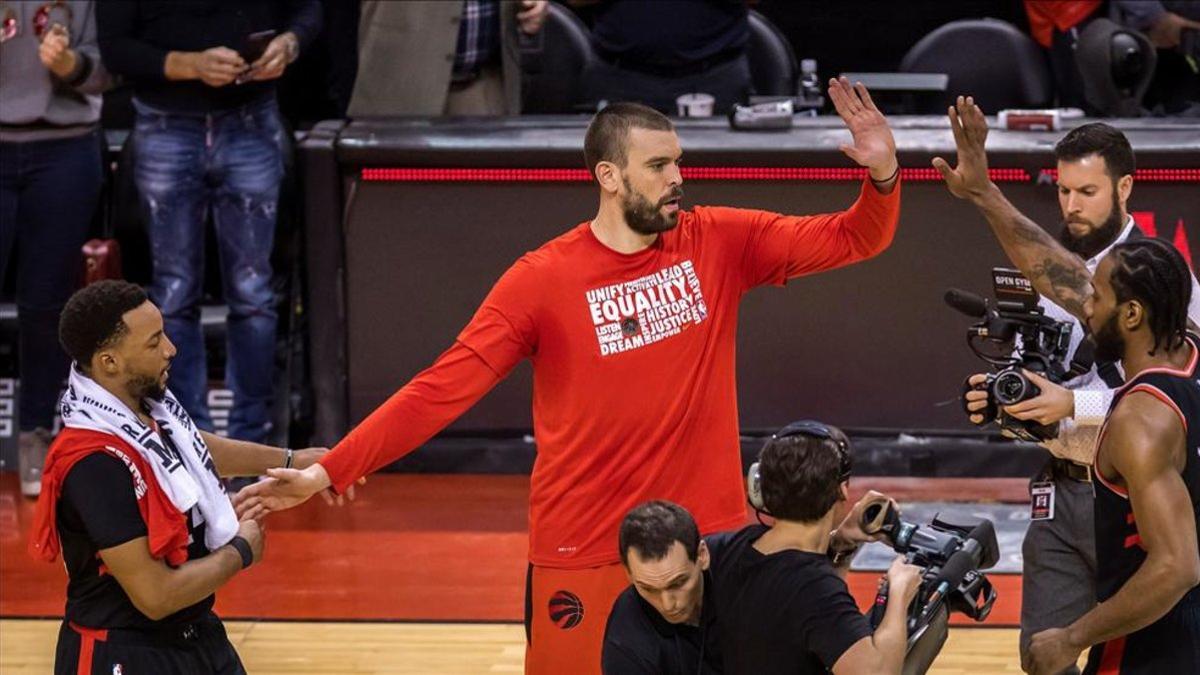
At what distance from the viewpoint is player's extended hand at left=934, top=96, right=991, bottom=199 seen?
522 centimetres

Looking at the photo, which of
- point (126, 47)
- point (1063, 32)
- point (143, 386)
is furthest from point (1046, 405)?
point (1063, 32)

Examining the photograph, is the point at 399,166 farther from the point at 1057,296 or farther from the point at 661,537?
the point at 661,537

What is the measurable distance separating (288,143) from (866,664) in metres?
5.57

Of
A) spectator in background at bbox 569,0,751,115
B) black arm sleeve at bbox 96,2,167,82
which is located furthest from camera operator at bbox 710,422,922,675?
spectator in background at bbox 569,0,751,115

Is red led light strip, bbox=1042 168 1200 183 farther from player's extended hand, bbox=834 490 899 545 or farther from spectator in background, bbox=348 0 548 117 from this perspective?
player's extended hand, bbox=834 490 899 545

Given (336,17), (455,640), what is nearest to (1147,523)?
(455,640)

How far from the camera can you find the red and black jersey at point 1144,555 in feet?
14.3

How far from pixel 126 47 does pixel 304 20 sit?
2.61ft

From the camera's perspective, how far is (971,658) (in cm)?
664

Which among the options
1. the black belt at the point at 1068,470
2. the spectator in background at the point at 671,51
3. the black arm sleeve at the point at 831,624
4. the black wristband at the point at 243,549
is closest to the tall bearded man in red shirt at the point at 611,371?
the black wristband at the point at 243,549

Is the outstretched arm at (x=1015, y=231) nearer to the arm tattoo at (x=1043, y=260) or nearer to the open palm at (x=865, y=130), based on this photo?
the arm tattoo at (x=1043, y=260)

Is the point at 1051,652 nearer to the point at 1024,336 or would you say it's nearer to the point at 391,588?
the point at 1024,336

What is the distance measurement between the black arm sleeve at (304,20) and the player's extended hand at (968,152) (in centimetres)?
390

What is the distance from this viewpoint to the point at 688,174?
27.8 feet
